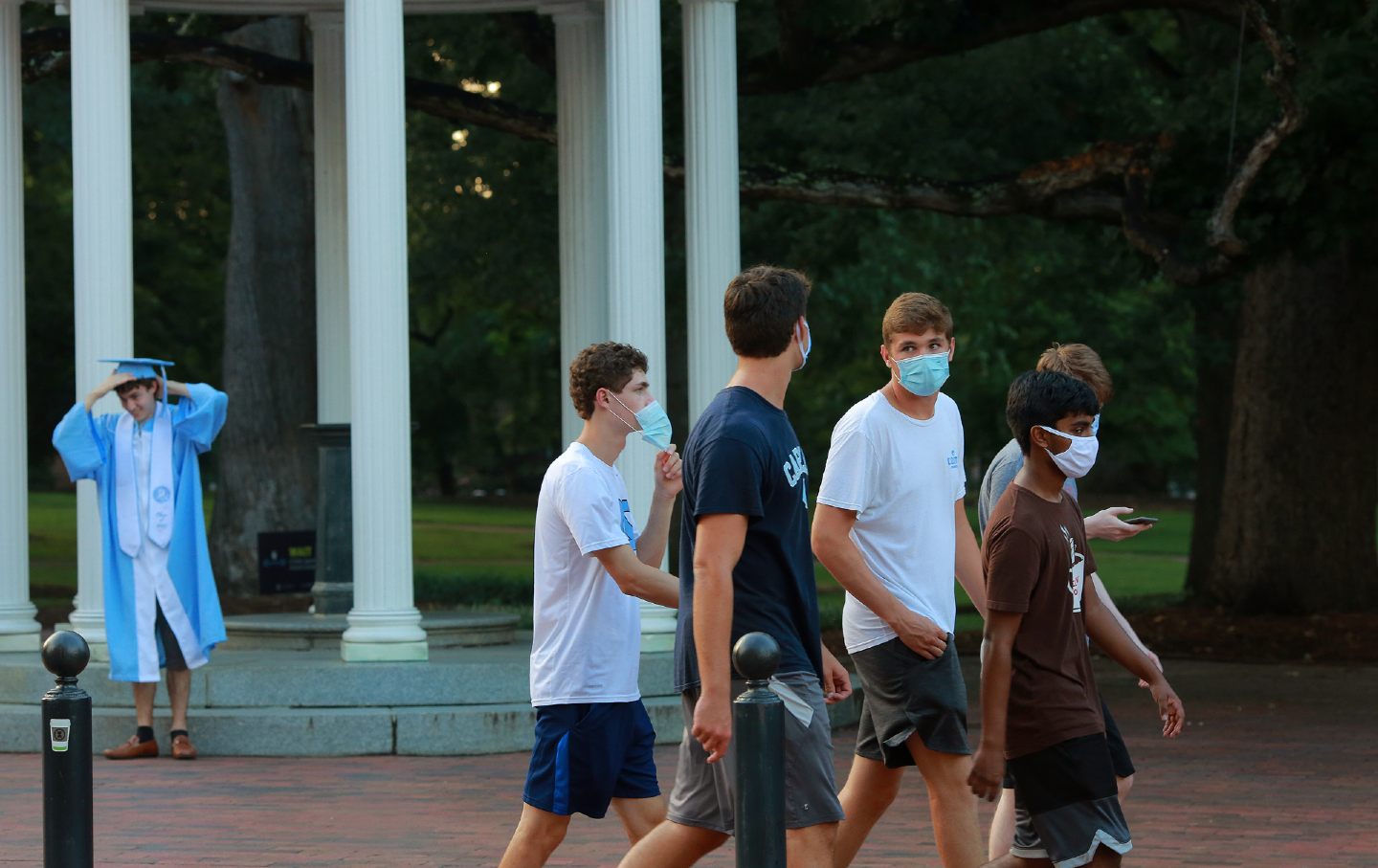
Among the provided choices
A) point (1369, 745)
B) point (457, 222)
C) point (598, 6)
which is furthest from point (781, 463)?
point (457, 222)

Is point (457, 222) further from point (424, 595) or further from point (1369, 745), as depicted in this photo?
point (1369, 745)

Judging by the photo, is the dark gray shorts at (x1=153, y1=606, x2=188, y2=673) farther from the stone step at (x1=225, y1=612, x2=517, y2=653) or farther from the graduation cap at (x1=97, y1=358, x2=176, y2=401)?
the stone step at (x1=225, y1=612, x2=517, y2=653)

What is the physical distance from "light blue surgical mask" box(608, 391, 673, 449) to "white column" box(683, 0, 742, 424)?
6630mm

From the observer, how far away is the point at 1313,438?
18.4 meters

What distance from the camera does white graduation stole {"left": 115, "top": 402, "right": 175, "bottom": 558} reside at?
34.8 feet

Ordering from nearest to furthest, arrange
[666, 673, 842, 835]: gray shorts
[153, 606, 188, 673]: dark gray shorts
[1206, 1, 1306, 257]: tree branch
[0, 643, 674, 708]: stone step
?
[666, 673, 842, 835]: gray shorts < [153, 606, 188, 673]: dark gray shorts < [0, 643, 674, 708]: stone step < [1206, 1, 1306, 257]: tree branch

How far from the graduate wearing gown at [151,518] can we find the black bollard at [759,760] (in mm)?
6235

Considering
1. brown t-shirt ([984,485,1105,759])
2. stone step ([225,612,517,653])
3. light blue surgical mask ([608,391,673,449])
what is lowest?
stone step ([225,612,517,653])

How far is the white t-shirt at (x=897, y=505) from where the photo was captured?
5.81 meters

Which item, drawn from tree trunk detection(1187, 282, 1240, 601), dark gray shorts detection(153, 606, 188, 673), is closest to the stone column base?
dark gray shorts detection(153, 606, 188, 673)

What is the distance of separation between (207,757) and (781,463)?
657 cm

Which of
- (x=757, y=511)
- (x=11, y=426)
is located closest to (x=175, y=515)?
(x=11, y=426)

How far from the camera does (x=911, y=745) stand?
593 centimetres

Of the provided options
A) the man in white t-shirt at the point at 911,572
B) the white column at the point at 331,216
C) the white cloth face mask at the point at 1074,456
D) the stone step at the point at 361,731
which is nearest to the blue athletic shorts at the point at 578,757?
the man in white t-shirt at the point at 911,572
